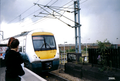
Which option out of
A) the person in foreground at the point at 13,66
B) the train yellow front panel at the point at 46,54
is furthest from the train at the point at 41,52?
the person in foreground at the point at 13,66

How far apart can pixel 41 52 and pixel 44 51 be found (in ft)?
0.77

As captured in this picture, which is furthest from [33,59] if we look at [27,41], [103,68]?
[103,68]

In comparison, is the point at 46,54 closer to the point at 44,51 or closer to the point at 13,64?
the point at 44,51

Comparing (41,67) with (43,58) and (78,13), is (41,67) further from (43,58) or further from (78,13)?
(78,13)

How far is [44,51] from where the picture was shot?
27.2 ft

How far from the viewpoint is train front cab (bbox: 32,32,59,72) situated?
8.05m

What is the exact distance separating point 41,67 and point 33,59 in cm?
80

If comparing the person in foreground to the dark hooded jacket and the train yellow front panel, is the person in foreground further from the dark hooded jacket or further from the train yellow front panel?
the train yellow front panel

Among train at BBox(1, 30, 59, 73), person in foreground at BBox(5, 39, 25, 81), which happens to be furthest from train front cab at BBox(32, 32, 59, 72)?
person in foreground at BBox(5, 39, 25, 81)

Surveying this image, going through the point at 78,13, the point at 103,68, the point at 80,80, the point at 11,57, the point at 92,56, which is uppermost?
the point at 78,13

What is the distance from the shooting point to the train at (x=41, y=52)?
26.1 ft

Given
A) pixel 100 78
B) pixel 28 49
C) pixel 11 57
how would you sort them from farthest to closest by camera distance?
pixel 28 49 < pixel 100 78 < pixel 11 57

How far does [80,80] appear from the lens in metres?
7.19

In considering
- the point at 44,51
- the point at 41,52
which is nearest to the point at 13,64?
the point at 41,52
